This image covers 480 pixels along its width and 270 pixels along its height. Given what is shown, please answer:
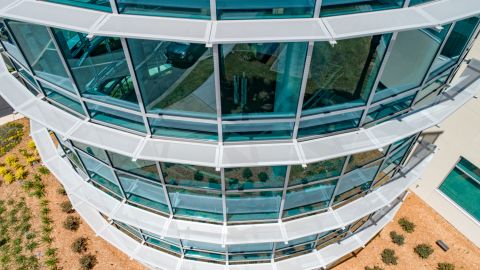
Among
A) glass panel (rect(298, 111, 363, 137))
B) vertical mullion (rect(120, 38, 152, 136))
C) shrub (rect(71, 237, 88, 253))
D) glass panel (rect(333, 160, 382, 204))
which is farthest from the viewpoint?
shrub (rect(71, 237, 88, 253))

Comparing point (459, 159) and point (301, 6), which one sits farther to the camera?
point (459, 159)

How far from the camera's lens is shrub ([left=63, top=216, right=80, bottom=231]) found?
17.4m

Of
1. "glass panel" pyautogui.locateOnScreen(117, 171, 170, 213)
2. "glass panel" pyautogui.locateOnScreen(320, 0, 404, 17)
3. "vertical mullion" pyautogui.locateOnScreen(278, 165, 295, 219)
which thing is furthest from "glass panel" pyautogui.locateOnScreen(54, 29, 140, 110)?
"glass panel" pyautogui.locateOnScreen(320, 0, 404, 17)

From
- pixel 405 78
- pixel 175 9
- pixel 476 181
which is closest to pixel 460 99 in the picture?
pixel 405 78

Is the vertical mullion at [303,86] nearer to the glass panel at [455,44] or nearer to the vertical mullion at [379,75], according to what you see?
the vertical mullion at [379,75]

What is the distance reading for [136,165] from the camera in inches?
439

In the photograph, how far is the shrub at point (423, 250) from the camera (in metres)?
16.5

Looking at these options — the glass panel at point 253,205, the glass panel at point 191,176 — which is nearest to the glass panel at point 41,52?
the glass panel at point 191,176

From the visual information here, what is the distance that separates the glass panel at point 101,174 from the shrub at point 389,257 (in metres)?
13.2

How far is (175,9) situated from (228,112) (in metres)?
2.83

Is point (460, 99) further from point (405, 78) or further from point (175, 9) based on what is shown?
point (175, 9)

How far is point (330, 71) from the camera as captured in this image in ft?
26.7

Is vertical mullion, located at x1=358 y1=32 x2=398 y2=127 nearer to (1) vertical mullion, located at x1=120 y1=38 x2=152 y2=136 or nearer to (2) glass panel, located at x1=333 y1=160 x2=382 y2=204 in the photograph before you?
(2) glass panel, located at x1=333 y1=160 x2=382 y2=204

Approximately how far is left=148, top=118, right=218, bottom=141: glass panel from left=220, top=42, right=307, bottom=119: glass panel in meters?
0.94
